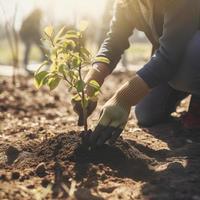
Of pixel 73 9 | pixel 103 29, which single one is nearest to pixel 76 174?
pixel 73 9

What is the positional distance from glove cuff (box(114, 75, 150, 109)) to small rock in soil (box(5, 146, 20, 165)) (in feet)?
2.08

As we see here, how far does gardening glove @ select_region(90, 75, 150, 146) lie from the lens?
235 cm

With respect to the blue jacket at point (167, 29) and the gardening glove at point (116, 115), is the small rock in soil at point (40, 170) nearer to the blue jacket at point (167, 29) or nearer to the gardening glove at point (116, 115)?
the gardening glove at point (116, 115)

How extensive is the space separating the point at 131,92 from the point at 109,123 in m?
0.20

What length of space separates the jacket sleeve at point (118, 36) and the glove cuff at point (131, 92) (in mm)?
616

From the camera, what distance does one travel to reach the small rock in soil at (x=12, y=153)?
250 cm

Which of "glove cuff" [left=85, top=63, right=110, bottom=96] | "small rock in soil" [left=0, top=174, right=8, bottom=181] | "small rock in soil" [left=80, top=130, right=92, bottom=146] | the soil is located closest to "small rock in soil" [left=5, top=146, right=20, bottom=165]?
the soil

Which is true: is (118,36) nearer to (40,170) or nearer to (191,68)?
(191,68)

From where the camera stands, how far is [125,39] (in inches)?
124

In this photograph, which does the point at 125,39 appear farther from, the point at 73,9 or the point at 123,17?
the point at 73,9

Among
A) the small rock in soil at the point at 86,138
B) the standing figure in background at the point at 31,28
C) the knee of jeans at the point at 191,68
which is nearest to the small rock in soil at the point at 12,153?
the small rock in soil at the point at 86,138

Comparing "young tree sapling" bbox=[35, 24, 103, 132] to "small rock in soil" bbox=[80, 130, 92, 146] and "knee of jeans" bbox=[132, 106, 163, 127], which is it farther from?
"knee of jeans" bbox=[132, 106, 163, 127]

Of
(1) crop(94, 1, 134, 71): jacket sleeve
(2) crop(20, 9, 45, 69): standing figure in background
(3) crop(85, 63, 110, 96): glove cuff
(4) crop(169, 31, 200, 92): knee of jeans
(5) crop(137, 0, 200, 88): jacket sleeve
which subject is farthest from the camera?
(2) crop(20, 9, 45, 69): standing figure in background

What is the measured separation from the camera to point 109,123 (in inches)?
93.0
